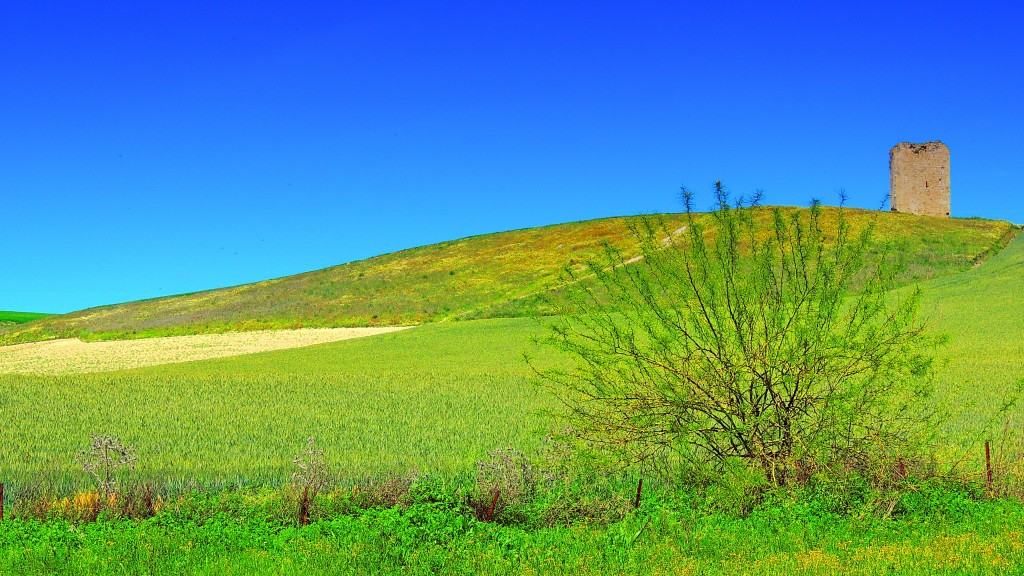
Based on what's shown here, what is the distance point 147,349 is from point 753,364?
4980 cm

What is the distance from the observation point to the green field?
377 inches

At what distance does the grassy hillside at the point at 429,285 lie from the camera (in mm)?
64938

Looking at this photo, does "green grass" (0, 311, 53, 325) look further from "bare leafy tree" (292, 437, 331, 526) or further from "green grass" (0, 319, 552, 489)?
"bare leafy tree" (292, 437, 331, 526)

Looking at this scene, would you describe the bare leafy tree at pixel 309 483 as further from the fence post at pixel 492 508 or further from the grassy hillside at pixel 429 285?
the grassy hillside at pixel 429 285

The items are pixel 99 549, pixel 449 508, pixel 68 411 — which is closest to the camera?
pixel 99 549

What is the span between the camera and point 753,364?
1213 centimetres

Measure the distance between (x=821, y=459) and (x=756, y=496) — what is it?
1.03 meters

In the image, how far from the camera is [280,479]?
47.4ft

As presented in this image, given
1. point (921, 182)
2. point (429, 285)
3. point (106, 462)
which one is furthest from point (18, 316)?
point (106, 462)

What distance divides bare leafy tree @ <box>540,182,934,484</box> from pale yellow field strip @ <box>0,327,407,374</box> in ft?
120

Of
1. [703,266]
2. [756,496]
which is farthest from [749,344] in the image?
[756,496]

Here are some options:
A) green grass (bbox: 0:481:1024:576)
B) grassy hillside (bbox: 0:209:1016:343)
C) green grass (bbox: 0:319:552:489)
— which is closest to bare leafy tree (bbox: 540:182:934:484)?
green grass (bbox: 0:481:1024:576)

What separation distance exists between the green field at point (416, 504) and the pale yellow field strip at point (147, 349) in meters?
17.0

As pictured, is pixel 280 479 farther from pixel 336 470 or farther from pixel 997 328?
pixel 997 328
